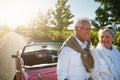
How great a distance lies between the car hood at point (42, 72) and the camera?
505cm

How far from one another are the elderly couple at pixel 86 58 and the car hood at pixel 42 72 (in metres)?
1.04

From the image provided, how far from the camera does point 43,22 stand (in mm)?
52719

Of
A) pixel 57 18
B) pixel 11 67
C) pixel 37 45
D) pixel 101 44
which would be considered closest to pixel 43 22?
pixel 57 18

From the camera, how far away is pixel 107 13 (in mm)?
33812

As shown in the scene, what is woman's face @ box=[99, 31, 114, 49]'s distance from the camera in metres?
4.37

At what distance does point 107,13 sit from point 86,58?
30.5 meters

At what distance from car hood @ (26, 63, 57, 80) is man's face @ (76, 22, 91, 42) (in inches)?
49.0

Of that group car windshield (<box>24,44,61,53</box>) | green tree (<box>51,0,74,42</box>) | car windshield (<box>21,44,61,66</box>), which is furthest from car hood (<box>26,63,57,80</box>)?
green tree (<box>51,0,74,42</box>)

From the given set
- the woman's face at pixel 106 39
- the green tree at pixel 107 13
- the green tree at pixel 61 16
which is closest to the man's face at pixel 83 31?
the woman's face at pixel 106 39

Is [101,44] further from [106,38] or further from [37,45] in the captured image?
[37,45]

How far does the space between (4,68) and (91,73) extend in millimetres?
10818

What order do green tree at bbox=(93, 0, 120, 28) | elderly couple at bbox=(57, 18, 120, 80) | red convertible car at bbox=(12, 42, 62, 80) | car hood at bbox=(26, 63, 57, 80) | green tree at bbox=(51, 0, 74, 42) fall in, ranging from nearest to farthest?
elderly couple at bbox=(57, 18, 120, 80)
car hood at bbox=(26, 63, 57, 80)
red convertible car at bbox=(12, 42, 62, 80)
green tree at bbox=(93, 0, 120, 28)
green tree at bbox=(51, 0, 74, 42)

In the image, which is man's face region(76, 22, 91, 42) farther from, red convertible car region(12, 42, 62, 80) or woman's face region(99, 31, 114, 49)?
red convertible car region(12, 42, 62, 80)

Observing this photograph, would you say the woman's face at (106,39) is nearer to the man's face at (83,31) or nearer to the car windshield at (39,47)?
the man's face at (83,31)
